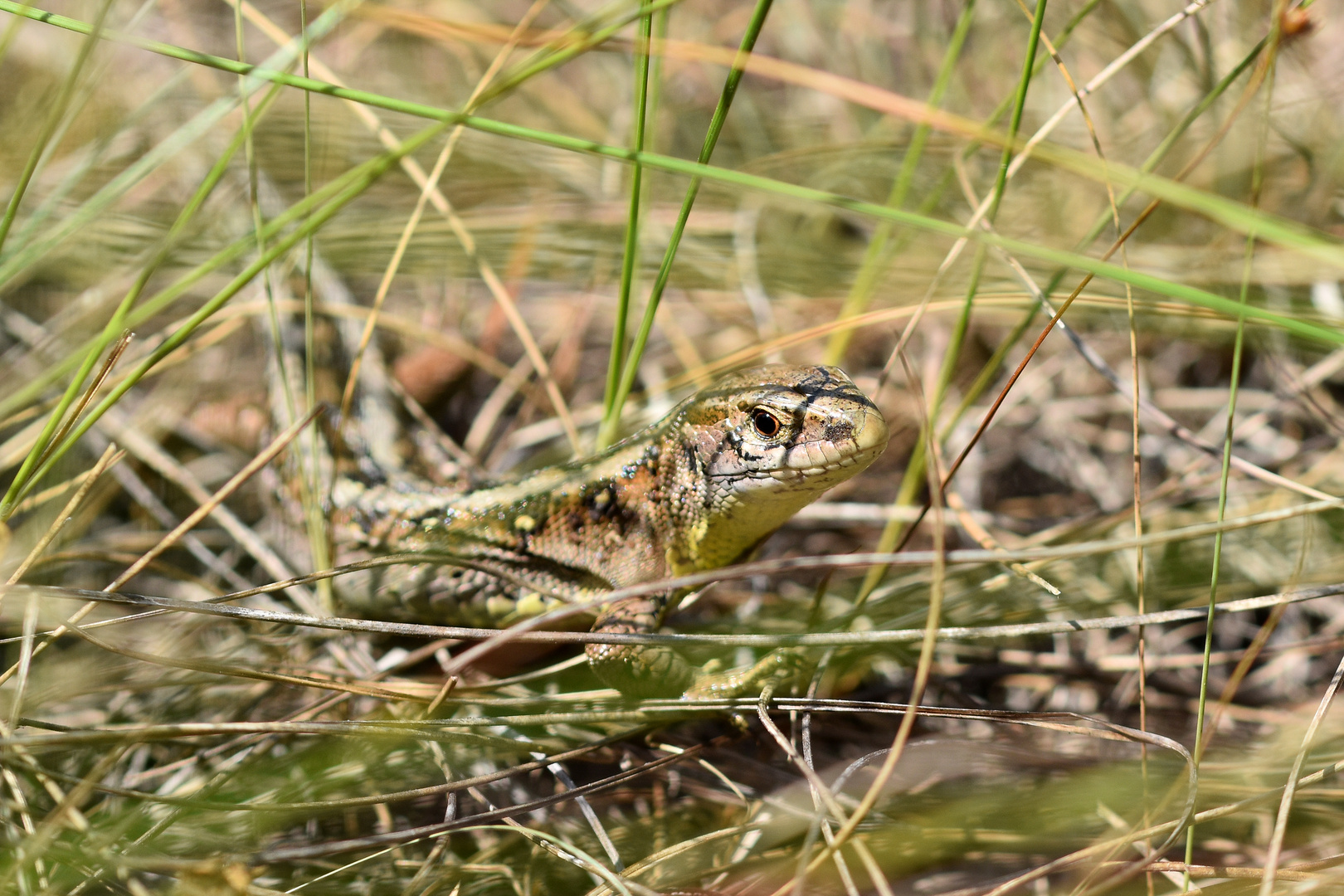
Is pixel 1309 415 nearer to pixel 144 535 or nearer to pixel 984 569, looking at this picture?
pixel 984 569

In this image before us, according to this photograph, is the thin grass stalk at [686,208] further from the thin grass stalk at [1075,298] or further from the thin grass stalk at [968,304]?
the thin grass stalk at [1075,298]

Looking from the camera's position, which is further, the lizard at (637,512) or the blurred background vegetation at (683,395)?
the lizard at (637,512)

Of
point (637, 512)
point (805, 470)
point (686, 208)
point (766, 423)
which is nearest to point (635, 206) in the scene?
point (686, 208)

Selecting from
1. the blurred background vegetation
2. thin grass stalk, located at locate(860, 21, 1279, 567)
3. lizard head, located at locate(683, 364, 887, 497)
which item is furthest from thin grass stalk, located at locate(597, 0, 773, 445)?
thin grass stalk, located at locate(860, 21, 1279, 567)

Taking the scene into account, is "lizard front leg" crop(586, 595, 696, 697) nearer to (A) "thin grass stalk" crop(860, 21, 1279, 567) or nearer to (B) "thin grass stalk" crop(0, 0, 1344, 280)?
(A) "thin grass stalk" crop(860, 21, 1279, 567)

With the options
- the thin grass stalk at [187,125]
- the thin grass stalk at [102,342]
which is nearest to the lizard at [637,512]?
the thin grass stalk at [102,342]
